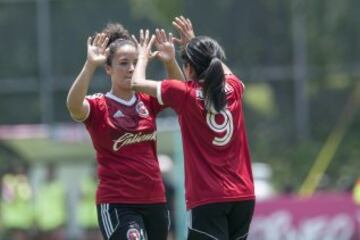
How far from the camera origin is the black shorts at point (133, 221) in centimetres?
874

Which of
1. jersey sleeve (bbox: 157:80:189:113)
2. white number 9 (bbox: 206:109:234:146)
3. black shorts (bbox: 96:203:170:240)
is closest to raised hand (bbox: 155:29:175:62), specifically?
jersey sleeve (bbox: 157:80:189:113)

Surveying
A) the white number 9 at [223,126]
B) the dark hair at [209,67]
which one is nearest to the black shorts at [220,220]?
the white number 9 at [223,126]

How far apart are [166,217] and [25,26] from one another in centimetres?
1837

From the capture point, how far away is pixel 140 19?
25.9m

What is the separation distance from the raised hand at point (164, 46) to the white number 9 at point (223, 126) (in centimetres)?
67

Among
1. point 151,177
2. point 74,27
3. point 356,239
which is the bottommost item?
point 356,239

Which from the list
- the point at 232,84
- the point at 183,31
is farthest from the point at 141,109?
the point at 232,84

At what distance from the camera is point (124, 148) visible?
8812mm

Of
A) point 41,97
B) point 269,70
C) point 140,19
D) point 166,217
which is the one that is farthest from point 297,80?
point 166,217

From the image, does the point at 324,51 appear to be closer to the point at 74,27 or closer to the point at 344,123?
the point at 344,123

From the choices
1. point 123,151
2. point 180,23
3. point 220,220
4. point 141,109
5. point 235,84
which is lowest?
point 220,220

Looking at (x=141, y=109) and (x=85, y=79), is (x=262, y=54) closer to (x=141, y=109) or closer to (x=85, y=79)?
(x=141, y=109)

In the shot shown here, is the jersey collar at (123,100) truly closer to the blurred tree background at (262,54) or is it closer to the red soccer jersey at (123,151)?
the red soccer jersey at (123,151)

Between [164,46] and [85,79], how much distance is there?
61cm
